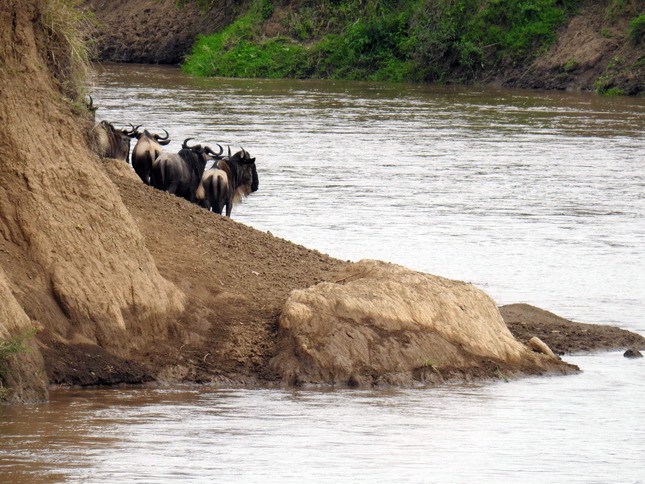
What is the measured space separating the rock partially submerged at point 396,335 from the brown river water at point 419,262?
255mm

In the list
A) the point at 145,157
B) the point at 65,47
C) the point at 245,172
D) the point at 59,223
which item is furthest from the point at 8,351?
Result: the point at 245,172

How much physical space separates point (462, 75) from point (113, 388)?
37.1 metres

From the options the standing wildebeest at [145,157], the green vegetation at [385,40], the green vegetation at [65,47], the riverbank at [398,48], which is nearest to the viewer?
the green vegetation at [65,47]

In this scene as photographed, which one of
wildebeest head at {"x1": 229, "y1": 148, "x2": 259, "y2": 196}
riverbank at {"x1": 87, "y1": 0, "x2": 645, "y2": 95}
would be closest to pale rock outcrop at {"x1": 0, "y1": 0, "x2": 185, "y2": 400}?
wildebeest head at {"x1": 229, "y1": 148, "x2": 259, "y2": 196}

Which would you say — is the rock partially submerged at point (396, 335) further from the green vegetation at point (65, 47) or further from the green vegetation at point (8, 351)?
the green vegetation at point (65, 47)

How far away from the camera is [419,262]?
16172 mm

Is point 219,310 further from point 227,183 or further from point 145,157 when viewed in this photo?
point 145,157

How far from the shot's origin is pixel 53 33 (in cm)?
1065

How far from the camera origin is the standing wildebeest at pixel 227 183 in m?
18.0

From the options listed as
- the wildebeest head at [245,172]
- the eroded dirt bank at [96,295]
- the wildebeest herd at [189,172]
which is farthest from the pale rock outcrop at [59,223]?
the wildebeest head at [245,172]

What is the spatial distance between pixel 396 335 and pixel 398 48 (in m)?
37.8

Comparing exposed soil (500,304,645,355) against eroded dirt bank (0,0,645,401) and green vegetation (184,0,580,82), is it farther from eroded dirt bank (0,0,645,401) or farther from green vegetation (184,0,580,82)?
green vegetation (184,0,580,82)

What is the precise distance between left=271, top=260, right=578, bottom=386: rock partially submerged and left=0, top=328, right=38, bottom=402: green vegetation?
2146 mm

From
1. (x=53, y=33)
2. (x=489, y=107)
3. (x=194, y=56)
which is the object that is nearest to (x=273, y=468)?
(x=53, y=33)
